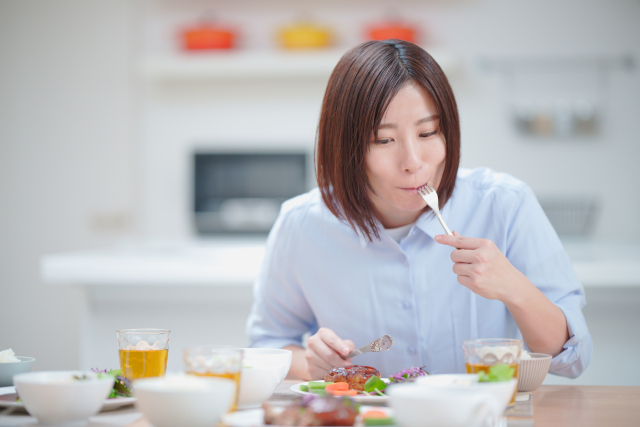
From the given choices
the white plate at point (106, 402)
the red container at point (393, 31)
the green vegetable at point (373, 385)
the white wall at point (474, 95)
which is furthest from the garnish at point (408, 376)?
the white wall at point (474, 95)

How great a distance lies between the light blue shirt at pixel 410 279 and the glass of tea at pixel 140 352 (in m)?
0.45

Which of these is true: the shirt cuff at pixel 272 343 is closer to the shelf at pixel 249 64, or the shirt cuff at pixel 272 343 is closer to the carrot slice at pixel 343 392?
the carrot slice at pixel 343 392

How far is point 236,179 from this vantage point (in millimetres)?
3402

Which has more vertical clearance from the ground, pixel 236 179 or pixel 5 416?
pixel 236 179

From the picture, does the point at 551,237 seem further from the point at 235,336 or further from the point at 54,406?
the point at 235,336

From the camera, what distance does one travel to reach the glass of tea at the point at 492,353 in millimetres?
777

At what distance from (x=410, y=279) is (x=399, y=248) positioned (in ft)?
0.22

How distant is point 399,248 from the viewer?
1.26m

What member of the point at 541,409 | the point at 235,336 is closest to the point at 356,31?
the point at 235,336

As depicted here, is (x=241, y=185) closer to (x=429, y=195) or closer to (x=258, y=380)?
(x=429, y=195)

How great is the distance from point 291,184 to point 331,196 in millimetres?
2090

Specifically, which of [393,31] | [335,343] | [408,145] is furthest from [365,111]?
[393,31]

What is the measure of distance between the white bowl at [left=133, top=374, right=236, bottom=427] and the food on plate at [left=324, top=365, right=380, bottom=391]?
0.95ft

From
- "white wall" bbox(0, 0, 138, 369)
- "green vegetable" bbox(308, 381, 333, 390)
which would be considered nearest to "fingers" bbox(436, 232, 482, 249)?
"green vegetable" bbox(308, 381, 333, 390)
